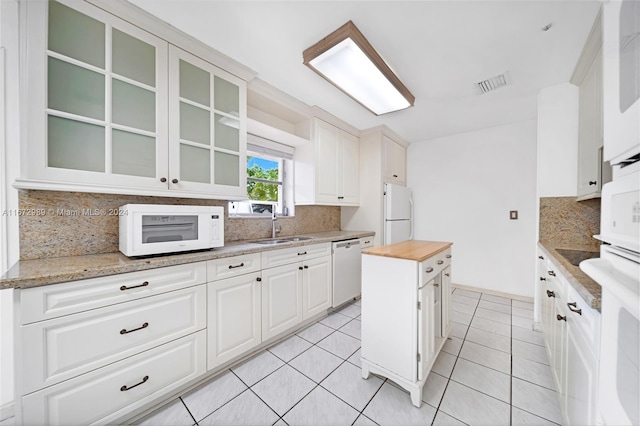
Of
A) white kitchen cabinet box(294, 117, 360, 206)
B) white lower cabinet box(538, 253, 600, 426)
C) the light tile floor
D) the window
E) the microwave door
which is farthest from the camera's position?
white kitchen cabinet box(294, 117, 360, 206)

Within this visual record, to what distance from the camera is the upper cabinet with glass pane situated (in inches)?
46.7

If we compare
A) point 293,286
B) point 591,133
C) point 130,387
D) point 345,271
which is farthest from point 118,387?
point 591,133

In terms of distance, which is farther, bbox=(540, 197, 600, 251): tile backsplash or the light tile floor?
bbox=(540, 197, 600, 251): tile backsplash

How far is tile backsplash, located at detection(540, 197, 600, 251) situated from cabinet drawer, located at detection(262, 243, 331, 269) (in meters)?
2.21

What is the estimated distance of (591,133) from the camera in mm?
1739

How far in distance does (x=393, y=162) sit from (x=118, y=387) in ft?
12.2

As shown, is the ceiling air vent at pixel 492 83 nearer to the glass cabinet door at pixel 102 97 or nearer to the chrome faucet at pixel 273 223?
the chrome faucet at pixel 273 223

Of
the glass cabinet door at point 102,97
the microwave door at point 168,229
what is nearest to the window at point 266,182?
the microwave door at point 168,229

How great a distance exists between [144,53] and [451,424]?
2954 millimetres

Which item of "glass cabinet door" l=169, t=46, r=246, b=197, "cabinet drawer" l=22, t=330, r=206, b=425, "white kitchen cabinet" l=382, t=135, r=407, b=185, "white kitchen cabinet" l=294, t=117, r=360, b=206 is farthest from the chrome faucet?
"white kitchen cabinet" l=382, t=135, r=407, b=185

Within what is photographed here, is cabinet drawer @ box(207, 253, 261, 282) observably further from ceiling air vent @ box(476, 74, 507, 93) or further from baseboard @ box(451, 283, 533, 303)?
baseboard @ box(451, 283, 533, 303)

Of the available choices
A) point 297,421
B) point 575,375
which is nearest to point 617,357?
point 575,375

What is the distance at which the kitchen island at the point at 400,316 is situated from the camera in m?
1.38

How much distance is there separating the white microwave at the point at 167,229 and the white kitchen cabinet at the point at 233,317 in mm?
335
